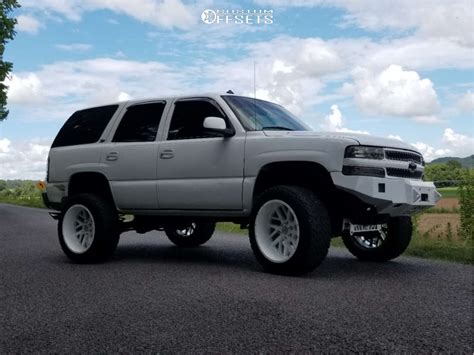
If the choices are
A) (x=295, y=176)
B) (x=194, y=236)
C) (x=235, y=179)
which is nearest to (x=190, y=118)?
(x=235, y=179)

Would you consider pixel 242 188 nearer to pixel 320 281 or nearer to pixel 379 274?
pixel 320 281

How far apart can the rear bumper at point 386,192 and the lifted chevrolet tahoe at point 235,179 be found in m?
0.01

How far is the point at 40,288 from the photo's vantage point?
4.99 meters

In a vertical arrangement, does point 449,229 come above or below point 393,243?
below

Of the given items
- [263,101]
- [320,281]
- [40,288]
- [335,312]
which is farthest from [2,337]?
[263,101]

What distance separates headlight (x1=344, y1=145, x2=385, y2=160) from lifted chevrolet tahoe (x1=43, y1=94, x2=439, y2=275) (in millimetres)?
11

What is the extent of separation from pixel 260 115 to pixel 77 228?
2.95m

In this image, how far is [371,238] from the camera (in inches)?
263

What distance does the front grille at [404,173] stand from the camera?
5340 mm

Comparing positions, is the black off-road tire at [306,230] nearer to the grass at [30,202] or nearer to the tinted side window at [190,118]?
the tinted side window at [190,118]

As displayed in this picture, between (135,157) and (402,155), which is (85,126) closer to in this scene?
(135,157)

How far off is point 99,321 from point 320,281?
2286mm

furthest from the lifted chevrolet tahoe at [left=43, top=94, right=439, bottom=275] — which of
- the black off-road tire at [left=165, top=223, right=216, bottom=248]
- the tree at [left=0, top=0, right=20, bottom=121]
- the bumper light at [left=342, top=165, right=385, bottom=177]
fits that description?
the tree at [left=0, top=0, right=20, bottom=121]

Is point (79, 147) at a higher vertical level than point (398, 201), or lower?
higher
